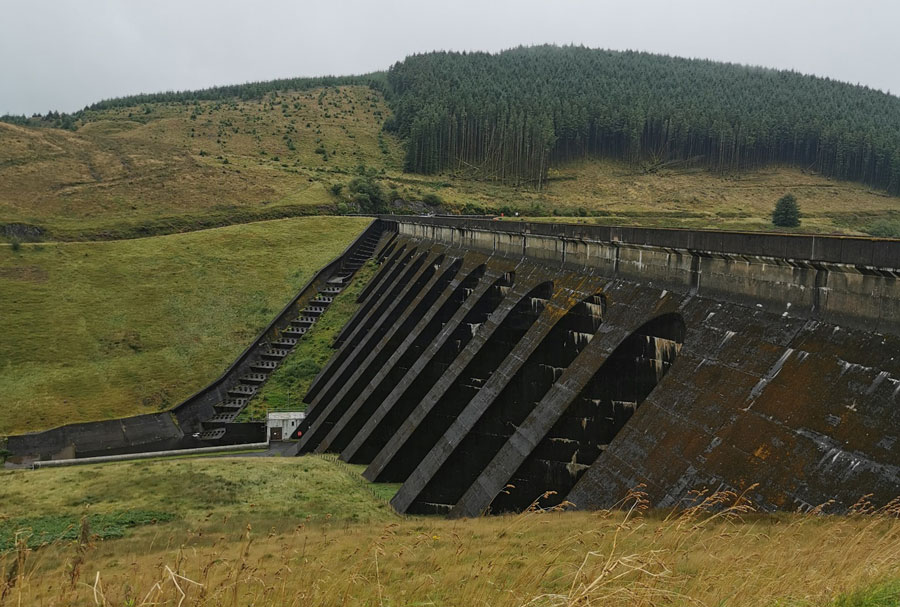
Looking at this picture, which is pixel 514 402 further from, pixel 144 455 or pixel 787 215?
pixel 787 215

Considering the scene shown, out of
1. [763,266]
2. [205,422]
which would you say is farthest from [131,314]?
[763,266]

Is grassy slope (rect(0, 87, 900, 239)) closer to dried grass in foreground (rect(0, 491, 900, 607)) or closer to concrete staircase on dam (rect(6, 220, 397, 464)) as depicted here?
concrete staircase on dam (rect(6, 220, 397, 464))

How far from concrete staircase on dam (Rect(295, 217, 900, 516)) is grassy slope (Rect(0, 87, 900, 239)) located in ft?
164

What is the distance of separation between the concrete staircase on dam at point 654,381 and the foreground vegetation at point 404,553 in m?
0.99

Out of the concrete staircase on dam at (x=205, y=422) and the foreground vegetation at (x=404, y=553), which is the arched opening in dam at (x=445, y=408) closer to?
the foreground vegetation at (x=404, y=553)

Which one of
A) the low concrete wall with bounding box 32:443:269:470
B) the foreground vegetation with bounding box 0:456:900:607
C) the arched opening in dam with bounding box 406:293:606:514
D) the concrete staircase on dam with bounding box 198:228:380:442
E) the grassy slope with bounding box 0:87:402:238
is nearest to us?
the foreground vegetation with bounding box 0:456:900:607

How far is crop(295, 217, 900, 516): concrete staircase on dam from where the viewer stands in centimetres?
923

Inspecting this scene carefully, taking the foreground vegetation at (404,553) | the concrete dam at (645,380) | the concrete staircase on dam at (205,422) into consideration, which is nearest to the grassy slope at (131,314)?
the concrete staircase on dam at (205,422)

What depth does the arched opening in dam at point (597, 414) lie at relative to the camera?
14266 millimetres

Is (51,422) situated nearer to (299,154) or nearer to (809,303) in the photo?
(809,303)

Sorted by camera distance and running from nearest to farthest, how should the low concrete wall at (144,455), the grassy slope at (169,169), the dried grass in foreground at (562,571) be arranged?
the dried grass in foreground at (562,571) < the low concrete wall at (144,455) < the grassy slope at (169,169)

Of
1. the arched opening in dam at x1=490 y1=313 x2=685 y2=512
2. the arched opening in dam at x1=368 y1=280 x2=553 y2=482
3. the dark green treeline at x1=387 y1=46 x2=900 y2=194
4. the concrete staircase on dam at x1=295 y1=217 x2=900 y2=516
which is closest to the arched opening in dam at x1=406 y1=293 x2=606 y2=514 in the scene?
the concrete staircase on dam at x1=295 y1=217 x2=900 y2=516

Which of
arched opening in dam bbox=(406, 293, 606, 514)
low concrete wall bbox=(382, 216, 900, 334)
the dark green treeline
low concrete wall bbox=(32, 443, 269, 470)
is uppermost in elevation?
the dark green treeline

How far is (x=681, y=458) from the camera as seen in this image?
10844 mm
